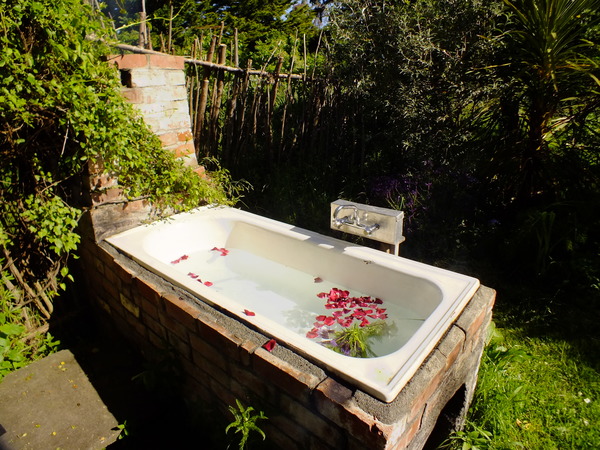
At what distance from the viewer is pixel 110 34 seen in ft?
6.03

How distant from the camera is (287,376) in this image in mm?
1211

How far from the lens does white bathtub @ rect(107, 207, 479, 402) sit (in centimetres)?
127

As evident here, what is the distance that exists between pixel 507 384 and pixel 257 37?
11749 mm

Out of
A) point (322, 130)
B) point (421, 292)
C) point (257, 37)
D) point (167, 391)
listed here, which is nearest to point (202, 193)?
point (167, 391)

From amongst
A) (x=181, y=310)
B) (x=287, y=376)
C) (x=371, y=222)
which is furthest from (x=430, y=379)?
(x=181, y=310)

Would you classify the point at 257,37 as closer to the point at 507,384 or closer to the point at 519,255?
the point at 519,255

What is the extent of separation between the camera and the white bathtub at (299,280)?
127 cm

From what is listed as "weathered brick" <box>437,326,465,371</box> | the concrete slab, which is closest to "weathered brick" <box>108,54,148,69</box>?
the concrete slab

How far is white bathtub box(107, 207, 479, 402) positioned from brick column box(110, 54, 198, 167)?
1.55 feet

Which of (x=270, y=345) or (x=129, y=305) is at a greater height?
(x=270, y=345)

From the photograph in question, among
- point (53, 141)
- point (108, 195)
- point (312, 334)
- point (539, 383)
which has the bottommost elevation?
point (539, 383)

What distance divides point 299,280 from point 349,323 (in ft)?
1.57

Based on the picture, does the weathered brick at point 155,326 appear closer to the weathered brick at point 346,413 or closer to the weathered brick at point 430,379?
the weathered brick at point 346,413

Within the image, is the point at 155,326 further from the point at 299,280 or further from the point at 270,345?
the point at 299,280
